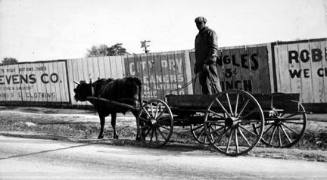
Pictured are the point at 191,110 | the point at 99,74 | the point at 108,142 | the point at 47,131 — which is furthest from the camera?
the point at 99,74

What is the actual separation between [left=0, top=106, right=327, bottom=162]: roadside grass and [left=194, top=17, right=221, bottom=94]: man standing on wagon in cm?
126

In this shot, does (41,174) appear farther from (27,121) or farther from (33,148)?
(27,121)

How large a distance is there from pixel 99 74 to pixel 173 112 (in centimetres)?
1004

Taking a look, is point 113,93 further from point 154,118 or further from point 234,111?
point 234,111

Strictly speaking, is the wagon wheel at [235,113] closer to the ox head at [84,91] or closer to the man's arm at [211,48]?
the man's arm at [211,48]

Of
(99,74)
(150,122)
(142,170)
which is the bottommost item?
(142,170)

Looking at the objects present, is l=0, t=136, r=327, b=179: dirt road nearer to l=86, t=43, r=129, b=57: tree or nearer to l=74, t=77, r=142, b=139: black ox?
l=74, t=77, r=142, b=139: black ox

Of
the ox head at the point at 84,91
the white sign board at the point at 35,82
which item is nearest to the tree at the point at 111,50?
the white sign board at the point at 35,82

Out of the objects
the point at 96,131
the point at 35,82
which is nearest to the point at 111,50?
A: the point at 35,82

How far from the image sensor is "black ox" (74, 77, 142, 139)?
10002 millimetres

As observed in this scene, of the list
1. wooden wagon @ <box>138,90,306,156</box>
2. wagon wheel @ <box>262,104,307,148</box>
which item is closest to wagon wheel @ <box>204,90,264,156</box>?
wooden wagon @ <box>138,90,306,156</box>

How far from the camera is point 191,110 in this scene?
8289mm

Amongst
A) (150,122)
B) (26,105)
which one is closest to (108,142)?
(150,122)

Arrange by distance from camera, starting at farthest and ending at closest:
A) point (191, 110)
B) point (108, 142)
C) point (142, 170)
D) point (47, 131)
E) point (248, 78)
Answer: point (248, 78) < point (47, 131) < point (108, 142) < point (191, 110) < point (142, 170)
